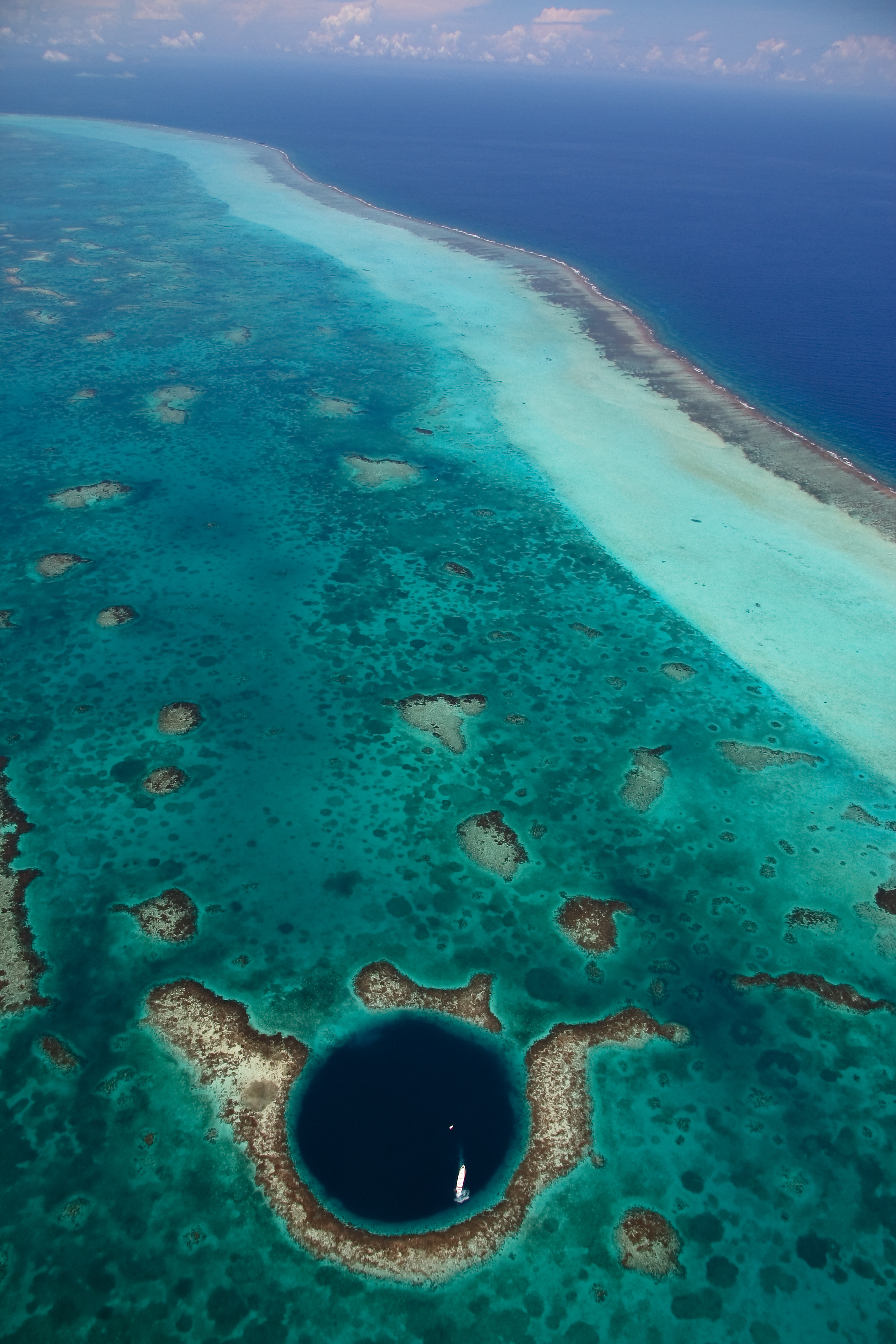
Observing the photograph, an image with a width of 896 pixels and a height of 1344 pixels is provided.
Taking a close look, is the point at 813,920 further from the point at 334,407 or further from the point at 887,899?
the point at 334,407

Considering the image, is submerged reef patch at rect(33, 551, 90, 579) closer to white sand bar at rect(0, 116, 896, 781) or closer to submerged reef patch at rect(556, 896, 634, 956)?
white sand bar at rect(0, 116, 896, 781)

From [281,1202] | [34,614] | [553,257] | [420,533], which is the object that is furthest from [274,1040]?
[553,257]

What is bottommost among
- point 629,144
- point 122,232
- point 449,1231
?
point 449,1231

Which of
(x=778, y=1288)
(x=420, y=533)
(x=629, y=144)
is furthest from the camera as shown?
(x=629, y=144)

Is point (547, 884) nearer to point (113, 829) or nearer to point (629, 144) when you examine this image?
point (113, 829)

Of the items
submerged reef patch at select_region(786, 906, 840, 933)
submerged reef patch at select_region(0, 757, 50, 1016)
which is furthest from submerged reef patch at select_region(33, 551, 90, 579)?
submerged reef patch at select_region(786, 906, 840, 933)

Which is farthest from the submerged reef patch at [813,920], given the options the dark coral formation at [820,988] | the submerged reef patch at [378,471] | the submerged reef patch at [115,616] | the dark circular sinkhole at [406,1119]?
the submerged reef patch at [378,471]
